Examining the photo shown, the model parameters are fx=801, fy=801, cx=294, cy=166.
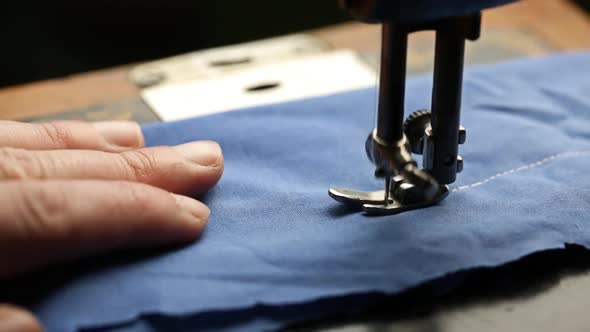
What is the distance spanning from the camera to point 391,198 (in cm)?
93

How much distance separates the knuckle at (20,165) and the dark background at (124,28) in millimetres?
1462

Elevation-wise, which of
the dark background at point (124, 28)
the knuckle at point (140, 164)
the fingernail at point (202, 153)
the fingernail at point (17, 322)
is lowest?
the dark background at point (124, 28)

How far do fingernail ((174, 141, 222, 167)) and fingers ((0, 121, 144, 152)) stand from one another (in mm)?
95

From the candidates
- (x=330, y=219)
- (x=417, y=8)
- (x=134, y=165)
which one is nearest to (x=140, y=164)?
(x=134, y=165)

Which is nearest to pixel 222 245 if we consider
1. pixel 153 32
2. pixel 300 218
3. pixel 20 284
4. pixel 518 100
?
pixel 300 218

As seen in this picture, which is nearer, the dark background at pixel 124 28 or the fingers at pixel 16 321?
the fingers at pixel 16 321

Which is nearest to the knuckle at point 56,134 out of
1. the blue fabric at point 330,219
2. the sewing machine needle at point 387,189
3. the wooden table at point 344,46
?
the blue fabric at point 330,219

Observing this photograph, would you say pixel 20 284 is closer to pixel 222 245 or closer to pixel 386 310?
pixel 222 245

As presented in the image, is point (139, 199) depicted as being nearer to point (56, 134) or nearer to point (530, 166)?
point (56, 134)

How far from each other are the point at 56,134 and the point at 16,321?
32cm

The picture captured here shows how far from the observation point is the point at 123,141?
1022 mm

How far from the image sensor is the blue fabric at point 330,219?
31.3 inches

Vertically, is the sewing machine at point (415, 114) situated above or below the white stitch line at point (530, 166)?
above

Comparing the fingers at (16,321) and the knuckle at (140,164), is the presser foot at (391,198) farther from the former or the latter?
the fingers at (16,321)
